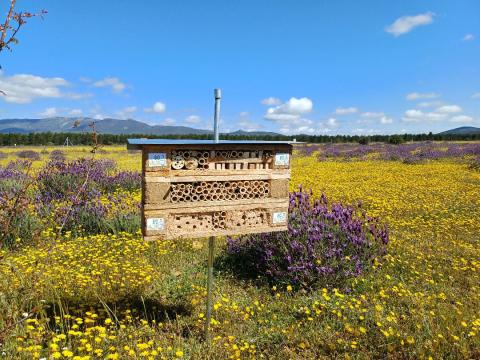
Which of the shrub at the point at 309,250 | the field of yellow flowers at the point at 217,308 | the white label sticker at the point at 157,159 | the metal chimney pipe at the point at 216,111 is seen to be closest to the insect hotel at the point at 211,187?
the white label sticker at the point at 157,159

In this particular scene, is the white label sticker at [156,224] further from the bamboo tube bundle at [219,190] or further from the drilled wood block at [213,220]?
the bamboo tube bundle at [219,190]

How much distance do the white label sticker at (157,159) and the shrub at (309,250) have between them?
2.59 m

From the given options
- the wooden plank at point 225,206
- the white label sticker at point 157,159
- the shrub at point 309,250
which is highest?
the white label sticker at point 157,159

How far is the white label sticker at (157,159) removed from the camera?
289 cm

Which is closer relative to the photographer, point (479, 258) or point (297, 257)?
point (297, 257)

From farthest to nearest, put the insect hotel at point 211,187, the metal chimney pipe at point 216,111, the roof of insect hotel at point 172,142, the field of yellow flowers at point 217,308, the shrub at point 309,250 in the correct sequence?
the shrub at point 309,250 < the metal chimney pipe at point 216,111 < the field of yellow flowers at point 217,308 < the insect hotel at point 211,187 < the roof of insect hotel at point 172,142

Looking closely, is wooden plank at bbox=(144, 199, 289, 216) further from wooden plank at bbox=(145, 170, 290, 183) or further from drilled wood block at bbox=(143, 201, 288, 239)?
wooden plank at bbox=(145, 170, 290, 183)

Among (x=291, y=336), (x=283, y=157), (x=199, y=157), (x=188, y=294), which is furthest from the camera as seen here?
(x=188, y=294)

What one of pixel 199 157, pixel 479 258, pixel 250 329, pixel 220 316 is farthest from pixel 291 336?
pixel 479 258

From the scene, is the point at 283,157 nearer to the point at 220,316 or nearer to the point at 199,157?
the point at 199,157

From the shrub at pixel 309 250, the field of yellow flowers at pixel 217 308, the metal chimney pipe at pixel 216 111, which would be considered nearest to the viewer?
the field of yellow flowers at pixel 217 308

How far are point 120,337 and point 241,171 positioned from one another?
6.89 feet

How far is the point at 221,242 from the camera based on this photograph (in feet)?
22.3

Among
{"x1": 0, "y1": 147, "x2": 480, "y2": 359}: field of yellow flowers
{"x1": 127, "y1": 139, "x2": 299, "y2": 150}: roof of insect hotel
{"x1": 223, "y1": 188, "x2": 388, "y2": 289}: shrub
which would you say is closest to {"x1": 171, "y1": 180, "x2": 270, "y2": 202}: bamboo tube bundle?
{"x1": 127, "y1": 139, "x2": 299, "y2": 150}: roof of insect hotel
